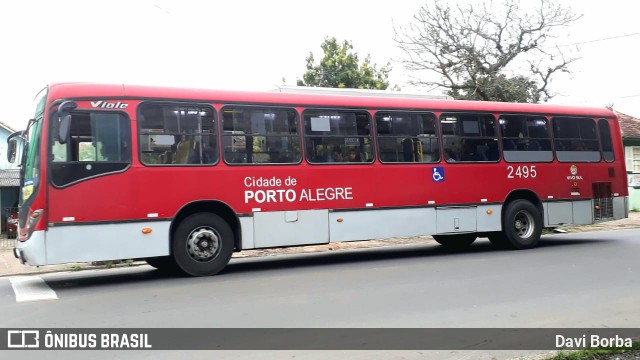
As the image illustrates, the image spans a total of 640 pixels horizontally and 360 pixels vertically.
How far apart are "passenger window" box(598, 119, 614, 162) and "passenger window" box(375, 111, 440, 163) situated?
488cm

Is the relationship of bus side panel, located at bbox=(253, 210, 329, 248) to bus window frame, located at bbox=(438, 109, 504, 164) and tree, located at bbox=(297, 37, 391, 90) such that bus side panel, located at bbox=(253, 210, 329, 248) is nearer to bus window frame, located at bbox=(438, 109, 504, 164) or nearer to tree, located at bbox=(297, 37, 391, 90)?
bus window frame, located at bbox=(438, 109, 504, 164)

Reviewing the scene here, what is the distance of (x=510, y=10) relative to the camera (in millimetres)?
28906

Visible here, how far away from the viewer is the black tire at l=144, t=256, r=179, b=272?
10962 mm

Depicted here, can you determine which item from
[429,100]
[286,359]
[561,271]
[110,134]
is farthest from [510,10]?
[286,359]

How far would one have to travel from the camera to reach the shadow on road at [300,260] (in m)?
10.4

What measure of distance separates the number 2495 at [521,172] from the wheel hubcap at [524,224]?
2.63ft

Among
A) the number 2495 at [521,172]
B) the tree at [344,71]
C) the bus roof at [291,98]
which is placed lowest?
the number 2495 at [521,172]

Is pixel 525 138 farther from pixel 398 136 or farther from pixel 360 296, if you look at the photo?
pixel 360 296

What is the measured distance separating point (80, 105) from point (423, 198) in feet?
21.5

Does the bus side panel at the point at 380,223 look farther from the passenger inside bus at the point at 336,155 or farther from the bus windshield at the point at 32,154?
the bus windshield at the point at 32,154

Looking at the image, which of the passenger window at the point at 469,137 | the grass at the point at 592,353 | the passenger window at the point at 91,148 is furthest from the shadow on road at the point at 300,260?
the grass at the point at 592,353

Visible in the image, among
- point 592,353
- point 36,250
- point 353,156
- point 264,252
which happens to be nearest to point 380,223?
point 353,156

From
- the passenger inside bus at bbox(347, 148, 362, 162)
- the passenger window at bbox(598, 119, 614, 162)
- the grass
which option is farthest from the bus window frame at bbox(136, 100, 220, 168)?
the passenger window at bbox(598, 119, 614, 162)

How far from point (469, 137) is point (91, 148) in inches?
296
